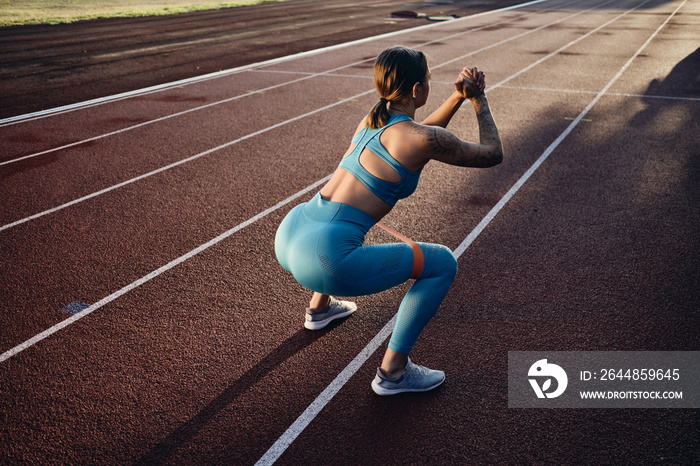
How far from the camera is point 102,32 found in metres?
21.4

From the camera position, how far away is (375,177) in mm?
2795

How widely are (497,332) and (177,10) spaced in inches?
1226

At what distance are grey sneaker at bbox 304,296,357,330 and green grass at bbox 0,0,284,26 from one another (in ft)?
84.6

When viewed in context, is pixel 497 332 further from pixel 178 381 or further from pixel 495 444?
pixel 178 381

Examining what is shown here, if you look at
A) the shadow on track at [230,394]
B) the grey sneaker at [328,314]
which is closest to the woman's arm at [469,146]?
the grey sneaker at [328,314]

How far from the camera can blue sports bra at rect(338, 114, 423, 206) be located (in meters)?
2.79

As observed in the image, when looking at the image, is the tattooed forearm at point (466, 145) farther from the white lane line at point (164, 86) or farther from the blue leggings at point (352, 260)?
the white lane line at point (164, 86)

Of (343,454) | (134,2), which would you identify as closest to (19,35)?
(134,2)

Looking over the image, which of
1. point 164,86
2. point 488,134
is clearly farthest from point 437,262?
point 164,86

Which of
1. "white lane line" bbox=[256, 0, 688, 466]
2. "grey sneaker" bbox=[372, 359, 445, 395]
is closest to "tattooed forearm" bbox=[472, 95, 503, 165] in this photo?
"grey sneaker" bbox=[372, 359, 445, 395]

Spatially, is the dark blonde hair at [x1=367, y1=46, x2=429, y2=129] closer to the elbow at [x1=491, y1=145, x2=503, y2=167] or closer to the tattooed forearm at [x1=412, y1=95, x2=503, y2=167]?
the tattooed forearm at [x1=412, y1=95, x2=503, y2=167]

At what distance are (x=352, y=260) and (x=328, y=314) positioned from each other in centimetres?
132

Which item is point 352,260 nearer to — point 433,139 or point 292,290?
point 433,139

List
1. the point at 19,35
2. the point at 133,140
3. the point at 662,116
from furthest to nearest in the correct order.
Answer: the point at 19,35
the point at 662,116
the point at 133,140
